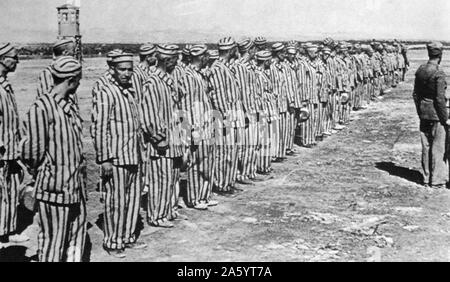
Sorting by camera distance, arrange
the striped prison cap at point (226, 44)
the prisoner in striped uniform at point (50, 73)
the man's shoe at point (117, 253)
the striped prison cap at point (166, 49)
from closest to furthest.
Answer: the man's shoe at point (117, 253) → the striped prison cap at point (166, 49) → the prisoner in striped uniform at point (50, 73) → the striped prison cap at point (226, 44)

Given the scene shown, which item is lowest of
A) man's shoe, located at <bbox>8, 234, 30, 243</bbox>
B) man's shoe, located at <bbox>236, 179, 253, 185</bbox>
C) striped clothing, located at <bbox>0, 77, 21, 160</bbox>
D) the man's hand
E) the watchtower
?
man's shoe, located at <bbox>8, 234, 30, 243</bbox>

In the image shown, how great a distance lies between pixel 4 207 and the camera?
5871 mm

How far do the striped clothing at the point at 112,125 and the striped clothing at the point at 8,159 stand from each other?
120cm

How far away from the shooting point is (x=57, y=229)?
171 inches

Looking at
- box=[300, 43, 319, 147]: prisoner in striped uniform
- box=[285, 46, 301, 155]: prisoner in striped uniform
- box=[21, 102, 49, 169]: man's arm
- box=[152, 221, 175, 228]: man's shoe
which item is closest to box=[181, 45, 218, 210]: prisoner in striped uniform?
box=[152, 221, 175, 228]: man's shoe

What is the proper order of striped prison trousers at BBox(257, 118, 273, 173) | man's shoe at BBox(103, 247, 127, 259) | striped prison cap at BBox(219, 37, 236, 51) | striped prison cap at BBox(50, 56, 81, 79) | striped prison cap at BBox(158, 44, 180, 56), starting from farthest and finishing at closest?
striped prison trousers at BBox(257, 118, 273, 173) → striped prison cap at BBox(219, 37, 236, 51) → striped prison cap at BBox(158, 44, 180, 56) → man's shoe at BBox(103, 247, 127, 259) → striped prison cap at BBox(50, 56, 81, 79)

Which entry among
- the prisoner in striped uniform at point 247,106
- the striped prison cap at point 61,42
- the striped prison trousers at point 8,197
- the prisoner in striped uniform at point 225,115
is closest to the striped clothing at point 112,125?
the striped prison trousers at point 8,197

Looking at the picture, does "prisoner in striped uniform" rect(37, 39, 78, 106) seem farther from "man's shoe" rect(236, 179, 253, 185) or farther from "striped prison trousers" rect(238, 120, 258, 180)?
"man's shoe" rect(236, 179, 253, 185)

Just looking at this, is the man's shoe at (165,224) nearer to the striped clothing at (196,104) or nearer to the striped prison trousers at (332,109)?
the striped clothing at (196,104)

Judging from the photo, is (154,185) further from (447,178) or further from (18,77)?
(18,77)

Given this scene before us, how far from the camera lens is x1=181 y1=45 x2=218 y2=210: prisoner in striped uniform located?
6.89 m

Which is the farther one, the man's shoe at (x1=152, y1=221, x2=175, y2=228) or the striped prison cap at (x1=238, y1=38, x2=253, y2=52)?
the striped prison cap at (x1=238, y1=38, x2=253, y2=52)

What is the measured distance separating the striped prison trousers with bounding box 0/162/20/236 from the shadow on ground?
6111mm

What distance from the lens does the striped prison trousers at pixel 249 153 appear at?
8.54 metres
